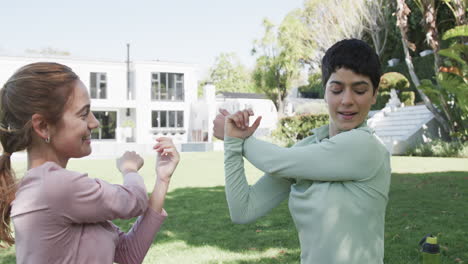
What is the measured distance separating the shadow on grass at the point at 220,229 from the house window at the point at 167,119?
26.6 m

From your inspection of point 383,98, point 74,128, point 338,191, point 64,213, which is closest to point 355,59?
point 338,191

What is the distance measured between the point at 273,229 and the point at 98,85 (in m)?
29.4

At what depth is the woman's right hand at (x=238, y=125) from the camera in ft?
5.23

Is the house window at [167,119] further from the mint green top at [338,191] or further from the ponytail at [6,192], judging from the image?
the mint green top at [338,191]

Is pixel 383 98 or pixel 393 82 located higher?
pixel 393 82

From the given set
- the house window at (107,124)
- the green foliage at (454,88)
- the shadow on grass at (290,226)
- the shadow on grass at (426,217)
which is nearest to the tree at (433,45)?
the green foliage at (454,88)

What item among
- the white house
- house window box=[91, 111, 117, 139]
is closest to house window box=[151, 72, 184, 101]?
the white house

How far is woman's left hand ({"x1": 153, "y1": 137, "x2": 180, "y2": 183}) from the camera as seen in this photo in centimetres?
165

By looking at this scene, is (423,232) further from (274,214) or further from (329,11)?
(329,11)

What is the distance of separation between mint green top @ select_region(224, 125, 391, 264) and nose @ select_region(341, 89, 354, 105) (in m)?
0.11

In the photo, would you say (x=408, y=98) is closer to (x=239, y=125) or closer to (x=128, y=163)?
(x=239, y=125)

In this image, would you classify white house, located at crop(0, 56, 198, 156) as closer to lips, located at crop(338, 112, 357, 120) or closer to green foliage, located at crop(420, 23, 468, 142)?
green foliage, located at crop(420, 23, 468, 142)

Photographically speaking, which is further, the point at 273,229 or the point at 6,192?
the point at 273,229

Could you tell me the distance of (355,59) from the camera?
62.4 inches
